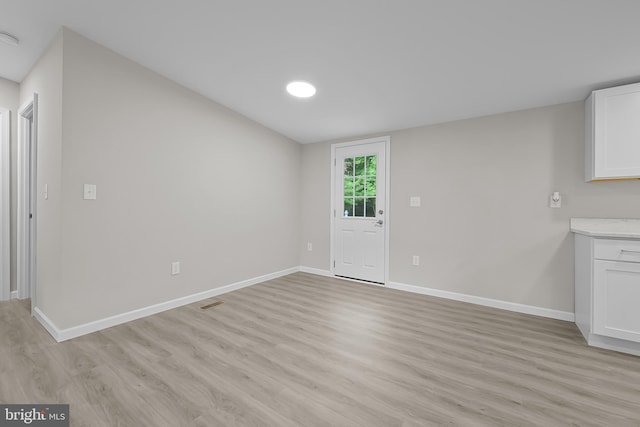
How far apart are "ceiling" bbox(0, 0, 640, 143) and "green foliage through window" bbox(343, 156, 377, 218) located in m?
1.08

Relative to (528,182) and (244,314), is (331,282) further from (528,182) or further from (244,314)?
(528,182)

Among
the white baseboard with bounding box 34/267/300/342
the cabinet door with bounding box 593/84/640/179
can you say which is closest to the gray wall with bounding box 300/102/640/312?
the cabinet door with bounding box 593/84/640/179

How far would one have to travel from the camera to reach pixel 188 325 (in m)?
2.53

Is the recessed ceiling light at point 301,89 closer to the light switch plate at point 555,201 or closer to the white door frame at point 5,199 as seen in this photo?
the light switch plate at point 555,201

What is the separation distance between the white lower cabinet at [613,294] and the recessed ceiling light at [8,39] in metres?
5.08

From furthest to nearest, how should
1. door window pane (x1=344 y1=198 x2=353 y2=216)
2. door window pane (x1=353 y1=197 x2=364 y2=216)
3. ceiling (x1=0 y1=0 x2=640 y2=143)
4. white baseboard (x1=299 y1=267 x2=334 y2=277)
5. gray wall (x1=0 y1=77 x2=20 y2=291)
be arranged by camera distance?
1. white baseboard (x1=299 y1=267 x2=334 y2=277)
2. door window pane (x1=344 y1=198 x2=353 y2=216)
3. door window pane (x1=353 y1=197 x2=364 y2=216)
4. gray wall (x1=0 y1=77 x2=20 y2=291)
5. ceiling (x1=0 y1=0 x2=640 y2=143)

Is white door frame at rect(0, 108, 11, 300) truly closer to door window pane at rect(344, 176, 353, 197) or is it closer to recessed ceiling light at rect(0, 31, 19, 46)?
recessed ceiling light at rect(0, 31, 19, 46)

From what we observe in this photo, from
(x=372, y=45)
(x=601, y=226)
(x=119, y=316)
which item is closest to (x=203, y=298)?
(x=119, y=316)

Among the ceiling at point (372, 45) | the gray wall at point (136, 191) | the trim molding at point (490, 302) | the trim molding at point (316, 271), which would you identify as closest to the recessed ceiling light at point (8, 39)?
the ceiling at point (372, 45)

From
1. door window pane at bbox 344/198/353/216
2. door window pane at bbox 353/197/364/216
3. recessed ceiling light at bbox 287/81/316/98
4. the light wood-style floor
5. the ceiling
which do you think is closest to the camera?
the light wood-style floor

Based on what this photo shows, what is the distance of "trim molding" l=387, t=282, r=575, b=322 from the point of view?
109 inches

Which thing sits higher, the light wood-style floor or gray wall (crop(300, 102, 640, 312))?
gray wall (crop(300, 102, 640, 312))

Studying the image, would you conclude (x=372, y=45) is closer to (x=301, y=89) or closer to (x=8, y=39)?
(x=301, y=89)

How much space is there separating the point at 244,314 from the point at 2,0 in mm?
3070
